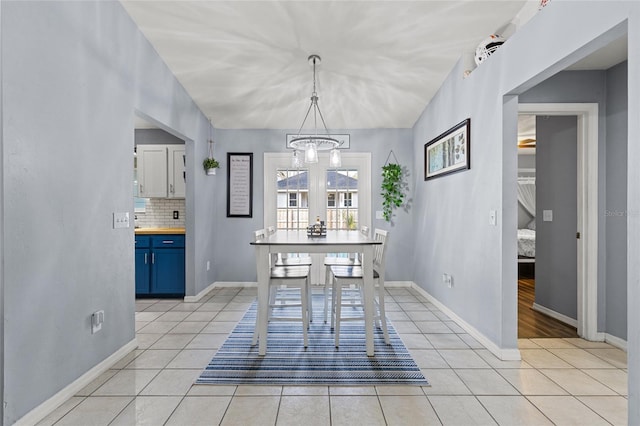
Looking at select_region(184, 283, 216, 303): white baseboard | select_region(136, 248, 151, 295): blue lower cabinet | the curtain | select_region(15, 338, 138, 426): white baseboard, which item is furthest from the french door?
the curtain

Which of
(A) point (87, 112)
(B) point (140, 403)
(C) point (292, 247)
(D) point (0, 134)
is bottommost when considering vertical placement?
(B) point (140, 403)

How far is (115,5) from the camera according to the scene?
8.23ft

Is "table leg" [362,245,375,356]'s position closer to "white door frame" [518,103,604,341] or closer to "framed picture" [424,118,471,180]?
"framed picture" [424,118,471,180]

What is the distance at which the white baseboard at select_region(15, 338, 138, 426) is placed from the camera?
1.75 m

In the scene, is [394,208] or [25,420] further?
[394,208]

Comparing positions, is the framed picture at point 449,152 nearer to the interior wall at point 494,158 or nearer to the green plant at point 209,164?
the interior wall at point 494,158

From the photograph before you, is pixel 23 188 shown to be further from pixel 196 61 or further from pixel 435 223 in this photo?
pixel 435 223

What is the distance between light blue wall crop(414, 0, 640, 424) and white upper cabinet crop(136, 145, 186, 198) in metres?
3.37

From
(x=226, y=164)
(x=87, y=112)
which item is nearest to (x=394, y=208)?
(x=226, y=164)

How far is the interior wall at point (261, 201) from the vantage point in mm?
4910

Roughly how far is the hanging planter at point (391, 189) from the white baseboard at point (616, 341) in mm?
2655

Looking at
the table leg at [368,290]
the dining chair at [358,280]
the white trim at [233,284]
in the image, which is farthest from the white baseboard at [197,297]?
the table leg at [368,290]

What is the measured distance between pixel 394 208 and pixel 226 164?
101 inches

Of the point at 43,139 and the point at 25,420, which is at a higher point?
the point at 43,139
